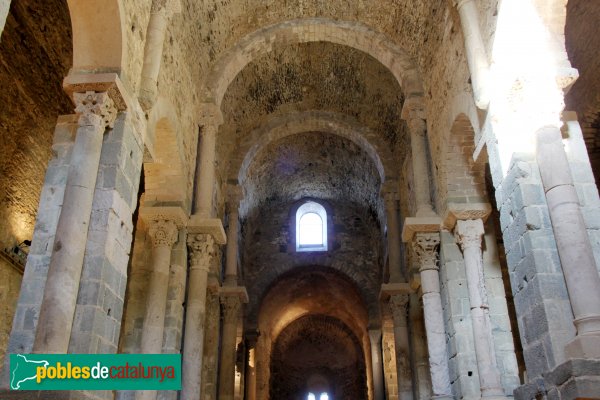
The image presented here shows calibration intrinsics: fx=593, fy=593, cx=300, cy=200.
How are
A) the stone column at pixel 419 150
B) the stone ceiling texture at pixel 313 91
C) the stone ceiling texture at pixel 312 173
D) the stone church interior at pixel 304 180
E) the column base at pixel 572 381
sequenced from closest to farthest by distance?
the column base at pixel 572 381
the stone church interior at pixel 304 180
the stone column at pixel 419 150
the stone ceiling texture at pixel 313 91
the stone ceiling texture at pixel 312 173

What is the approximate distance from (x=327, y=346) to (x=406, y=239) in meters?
17.5

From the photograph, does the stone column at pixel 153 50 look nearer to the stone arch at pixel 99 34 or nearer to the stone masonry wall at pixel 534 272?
the stone arch at pixel 99 34

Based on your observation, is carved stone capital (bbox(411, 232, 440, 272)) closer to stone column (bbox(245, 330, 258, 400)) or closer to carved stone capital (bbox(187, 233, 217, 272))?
carved stone capital (bbox(187, 233, 217, 272))

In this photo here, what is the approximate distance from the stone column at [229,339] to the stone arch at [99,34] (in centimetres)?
807

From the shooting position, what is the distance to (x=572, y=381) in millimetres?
5059

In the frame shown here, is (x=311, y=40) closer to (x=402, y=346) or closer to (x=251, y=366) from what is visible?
(x=402, y=346)

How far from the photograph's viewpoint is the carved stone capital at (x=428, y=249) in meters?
10.1

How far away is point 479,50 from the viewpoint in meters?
7.88

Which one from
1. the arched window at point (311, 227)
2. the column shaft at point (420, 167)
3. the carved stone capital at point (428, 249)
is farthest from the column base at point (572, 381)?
the arched window at point (311, 227)

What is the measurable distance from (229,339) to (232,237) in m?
2.51

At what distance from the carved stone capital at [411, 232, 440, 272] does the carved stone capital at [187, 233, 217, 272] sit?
359cm

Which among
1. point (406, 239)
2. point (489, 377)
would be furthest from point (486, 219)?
point (489, 377)

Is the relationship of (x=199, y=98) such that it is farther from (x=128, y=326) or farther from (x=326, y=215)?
(x=326, y=215)

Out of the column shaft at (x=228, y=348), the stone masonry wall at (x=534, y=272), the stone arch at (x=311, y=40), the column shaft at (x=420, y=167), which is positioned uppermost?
the stone arch at (x=311, y=40)
